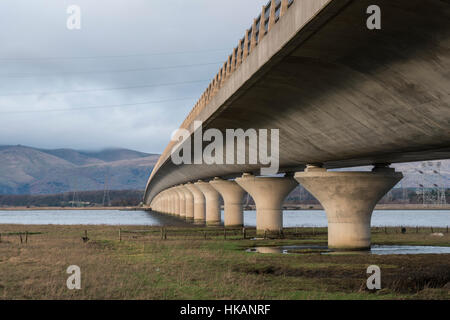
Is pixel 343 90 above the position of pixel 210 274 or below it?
above

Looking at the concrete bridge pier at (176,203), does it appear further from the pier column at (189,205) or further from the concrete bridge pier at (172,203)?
the pier column at (189,205)

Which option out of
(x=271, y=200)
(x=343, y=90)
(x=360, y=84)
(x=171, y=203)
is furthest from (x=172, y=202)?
(x=360, y=84)

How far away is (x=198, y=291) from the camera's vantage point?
1836cm

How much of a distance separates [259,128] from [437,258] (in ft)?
38.9

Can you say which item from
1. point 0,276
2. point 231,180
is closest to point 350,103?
point 0,276

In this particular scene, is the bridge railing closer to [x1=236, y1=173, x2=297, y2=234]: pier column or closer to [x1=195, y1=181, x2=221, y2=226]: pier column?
[x1=236, y1=173, x2=297, y2=234]: pier column

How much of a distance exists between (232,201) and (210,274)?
47.1 m

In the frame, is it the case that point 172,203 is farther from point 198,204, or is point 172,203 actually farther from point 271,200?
point 271,200

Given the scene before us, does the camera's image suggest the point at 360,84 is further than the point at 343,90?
No

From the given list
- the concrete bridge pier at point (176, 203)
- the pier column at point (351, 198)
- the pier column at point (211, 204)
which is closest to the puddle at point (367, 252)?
the pier column at point (351, 198)

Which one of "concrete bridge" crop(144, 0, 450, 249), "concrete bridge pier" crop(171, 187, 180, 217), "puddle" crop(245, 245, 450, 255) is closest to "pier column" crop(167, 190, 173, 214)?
"concrete bridge pier" crop(171, 187, 180, 217)

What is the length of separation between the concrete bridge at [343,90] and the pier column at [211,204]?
43.1 metres

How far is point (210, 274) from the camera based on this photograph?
22656 millimetres
